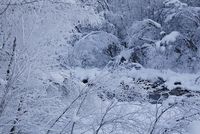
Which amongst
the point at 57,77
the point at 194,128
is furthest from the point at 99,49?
the point at 194,128

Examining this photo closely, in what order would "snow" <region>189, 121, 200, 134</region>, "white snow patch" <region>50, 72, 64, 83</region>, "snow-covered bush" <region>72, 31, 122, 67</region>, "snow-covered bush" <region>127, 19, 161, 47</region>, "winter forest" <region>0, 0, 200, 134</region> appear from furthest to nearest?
"snow-covered bush" <region>127, 19, 161, 47</region> < "snow-covered bush" <region>72, 31, 122, 67</region> < "white snow patch" <region>50, 72, 64, 83</region> < "snow" <region>189, 121, 200, 134</region> < "winter forest" <region>0, 0, 200, 134</region>

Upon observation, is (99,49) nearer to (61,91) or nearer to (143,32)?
(143,32)

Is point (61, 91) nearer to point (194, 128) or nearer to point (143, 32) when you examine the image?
point (194, 128)

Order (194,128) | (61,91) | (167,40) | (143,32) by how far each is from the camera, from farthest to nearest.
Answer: (143,32) < (167,40) < (61,91) < (194,128)

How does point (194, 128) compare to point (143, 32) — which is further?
point (143, 32)

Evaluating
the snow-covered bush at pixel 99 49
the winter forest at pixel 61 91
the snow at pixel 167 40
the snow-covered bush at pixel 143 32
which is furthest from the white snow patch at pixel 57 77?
the snow-covered bush at pixel 143 32

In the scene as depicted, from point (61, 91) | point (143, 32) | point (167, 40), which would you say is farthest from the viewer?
point (143, 32)

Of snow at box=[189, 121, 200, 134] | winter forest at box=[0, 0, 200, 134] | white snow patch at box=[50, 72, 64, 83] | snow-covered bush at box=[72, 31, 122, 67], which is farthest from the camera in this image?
snow-covered bush at box=[72, 31, 122, 67]

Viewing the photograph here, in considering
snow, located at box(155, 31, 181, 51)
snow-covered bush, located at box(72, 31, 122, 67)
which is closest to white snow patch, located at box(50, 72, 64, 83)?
snow-covered bush, located at box(72, 31, 122, 67)

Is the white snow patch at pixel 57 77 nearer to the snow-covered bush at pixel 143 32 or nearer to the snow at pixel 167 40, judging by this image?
the snow at pixel 167 40

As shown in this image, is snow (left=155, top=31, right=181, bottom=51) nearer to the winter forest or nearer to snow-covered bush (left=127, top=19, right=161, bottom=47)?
snow-covered bush (left=127, top=19, right=161, bottom=47)

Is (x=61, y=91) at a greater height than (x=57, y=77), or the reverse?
(x=57, y=77)

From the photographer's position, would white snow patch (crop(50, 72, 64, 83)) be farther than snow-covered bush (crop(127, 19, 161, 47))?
No

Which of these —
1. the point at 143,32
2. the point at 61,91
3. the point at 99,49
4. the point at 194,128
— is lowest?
the point at 99,49
